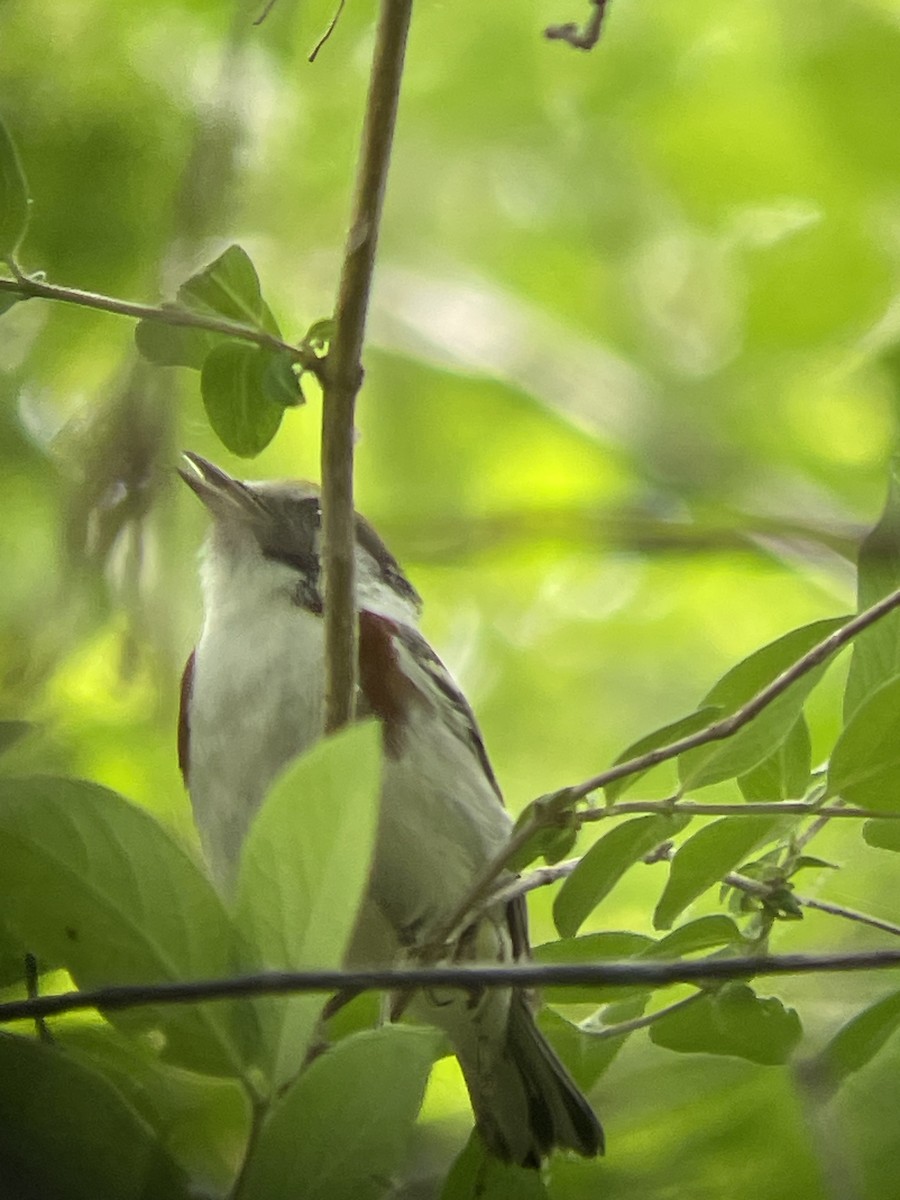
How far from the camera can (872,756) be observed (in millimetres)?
1086

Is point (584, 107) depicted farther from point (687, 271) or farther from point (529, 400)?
point (529, 400)

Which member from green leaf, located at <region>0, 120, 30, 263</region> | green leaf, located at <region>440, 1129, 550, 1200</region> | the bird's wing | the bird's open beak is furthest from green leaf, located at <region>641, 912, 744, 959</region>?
the bird's open beak

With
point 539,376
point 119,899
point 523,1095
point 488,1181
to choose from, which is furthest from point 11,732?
point 539,376

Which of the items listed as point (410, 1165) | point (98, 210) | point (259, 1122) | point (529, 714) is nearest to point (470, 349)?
point (529, 714)

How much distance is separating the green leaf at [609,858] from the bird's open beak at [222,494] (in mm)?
1094

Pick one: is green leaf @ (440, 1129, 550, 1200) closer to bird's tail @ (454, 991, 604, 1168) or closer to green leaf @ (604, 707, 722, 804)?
bird's tail @ (454, 991, 604, 1168)

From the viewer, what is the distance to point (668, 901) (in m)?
1.16

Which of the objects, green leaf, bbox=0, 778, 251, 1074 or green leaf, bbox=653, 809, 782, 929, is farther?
green leaf, bbox=653, 809, 782, 929

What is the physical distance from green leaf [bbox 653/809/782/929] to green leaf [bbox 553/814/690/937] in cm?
2

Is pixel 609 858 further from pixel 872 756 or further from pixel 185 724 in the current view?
pixel 185 724

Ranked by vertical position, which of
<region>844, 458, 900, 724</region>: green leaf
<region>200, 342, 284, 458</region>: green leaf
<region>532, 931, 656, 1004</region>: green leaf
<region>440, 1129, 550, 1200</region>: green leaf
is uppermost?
<region>200, 342, 284, 458</region>: green leaf

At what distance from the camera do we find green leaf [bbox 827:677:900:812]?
3.47 ft

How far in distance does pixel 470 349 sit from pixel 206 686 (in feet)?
3.98

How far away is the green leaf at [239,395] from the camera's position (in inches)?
49.1
